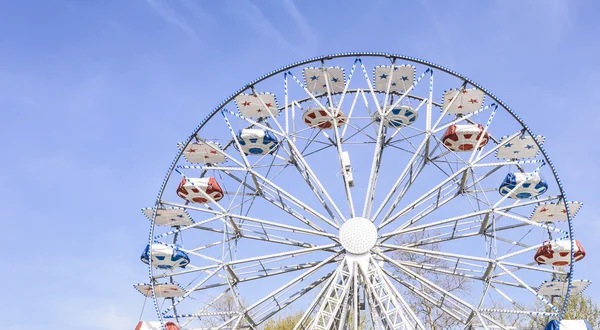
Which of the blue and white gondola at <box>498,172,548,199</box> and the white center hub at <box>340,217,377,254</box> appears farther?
the blue and white gondola at <box>498,172,548,199</box>

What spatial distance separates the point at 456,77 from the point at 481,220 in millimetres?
5180

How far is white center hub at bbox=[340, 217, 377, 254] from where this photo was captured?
63.1ft

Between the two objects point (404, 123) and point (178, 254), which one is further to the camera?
point (404, 123)

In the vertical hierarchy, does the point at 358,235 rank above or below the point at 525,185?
below

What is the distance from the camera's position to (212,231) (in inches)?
867

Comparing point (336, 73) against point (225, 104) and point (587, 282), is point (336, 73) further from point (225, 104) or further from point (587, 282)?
point (587, 282)

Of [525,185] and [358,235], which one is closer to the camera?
[358,235]

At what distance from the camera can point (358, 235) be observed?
19.3 m

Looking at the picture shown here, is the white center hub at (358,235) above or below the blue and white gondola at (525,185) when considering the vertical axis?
below

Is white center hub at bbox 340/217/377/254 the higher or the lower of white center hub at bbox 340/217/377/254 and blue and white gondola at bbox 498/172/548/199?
the lower

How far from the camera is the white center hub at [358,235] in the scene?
1922 cm

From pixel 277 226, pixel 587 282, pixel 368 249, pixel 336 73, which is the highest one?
pixel 336 73

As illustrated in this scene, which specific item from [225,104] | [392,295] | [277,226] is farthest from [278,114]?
[392,295]

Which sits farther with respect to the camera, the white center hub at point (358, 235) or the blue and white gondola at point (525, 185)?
the blue and white gondola at point (525, 185)
